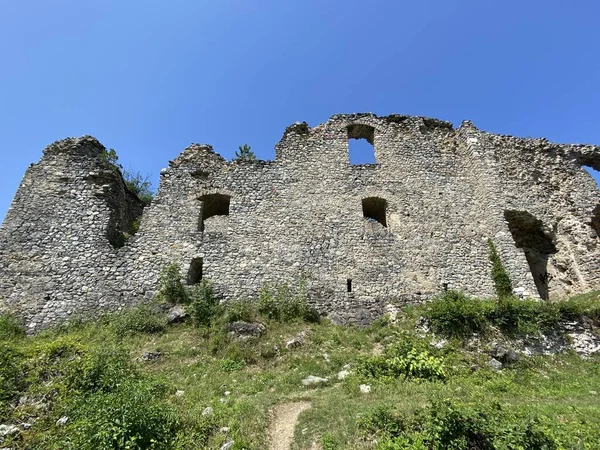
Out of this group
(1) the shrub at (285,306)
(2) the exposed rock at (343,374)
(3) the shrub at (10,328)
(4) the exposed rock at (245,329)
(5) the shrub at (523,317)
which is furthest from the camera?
(1) the shrub at (285,306)

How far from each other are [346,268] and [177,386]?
5.90 meters

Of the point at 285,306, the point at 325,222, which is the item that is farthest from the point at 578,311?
the point at 285,306

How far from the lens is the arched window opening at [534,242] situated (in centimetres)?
A: 1302

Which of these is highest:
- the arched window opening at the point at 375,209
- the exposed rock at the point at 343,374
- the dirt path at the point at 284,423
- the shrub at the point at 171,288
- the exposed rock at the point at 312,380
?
the arched window opening at the point at 375,209

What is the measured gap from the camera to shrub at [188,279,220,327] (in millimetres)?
10164

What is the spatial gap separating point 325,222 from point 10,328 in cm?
900

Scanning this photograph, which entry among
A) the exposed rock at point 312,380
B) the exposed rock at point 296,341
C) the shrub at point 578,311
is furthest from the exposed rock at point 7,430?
the shrub at point 578,311

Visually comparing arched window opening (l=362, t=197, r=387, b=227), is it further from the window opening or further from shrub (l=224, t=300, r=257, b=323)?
the window opening

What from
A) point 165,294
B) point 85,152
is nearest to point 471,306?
point 165,294

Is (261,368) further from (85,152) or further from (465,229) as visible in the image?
(85,152)

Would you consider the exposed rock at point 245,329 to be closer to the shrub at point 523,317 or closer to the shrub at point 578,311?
the shrub at point 523,317

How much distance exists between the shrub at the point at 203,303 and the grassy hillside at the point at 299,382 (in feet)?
0.14

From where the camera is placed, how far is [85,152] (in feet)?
43.4

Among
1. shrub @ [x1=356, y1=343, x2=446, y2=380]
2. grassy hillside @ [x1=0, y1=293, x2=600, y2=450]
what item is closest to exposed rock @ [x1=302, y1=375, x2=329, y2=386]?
grassy hillside @ [x1=0, y1=293, x2=600, y2=450]
